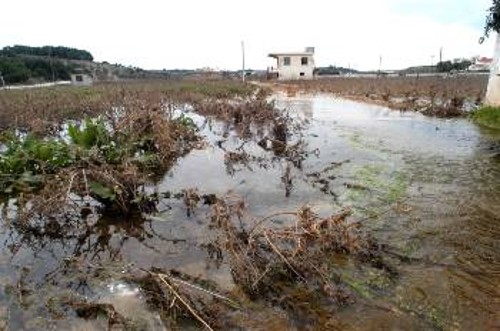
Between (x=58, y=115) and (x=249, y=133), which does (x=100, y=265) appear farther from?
(x=58, y=115)

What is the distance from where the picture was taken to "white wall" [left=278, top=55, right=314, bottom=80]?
6088 centimetres

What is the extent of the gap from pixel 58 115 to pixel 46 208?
10982 millimetres

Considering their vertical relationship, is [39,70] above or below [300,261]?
above

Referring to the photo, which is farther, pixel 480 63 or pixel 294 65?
pixel 480 63

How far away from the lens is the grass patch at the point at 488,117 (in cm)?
1451

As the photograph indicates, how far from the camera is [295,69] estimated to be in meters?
61.2

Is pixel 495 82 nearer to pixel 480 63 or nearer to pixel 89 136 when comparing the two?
pixel 89 136

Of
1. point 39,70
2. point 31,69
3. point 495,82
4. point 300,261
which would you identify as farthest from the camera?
point 39,70

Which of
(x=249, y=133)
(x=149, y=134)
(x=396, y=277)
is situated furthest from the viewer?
(x=249, y=133)

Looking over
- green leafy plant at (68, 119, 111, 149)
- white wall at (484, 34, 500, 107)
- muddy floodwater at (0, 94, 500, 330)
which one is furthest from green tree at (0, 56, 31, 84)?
green leafy plant at (68, 119, 111, 149)

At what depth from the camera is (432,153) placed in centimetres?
1016

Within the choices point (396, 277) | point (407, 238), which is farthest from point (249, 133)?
point (396, 277)

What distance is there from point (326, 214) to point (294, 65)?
2220 inches

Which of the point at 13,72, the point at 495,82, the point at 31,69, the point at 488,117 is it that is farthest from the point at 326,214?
the point at 31,69
